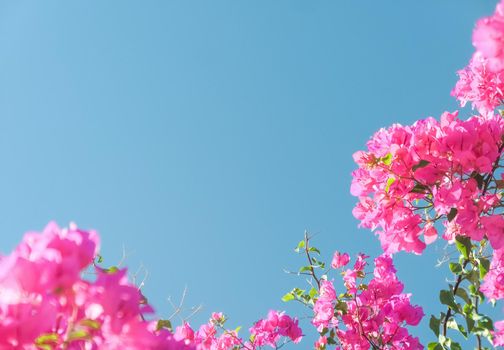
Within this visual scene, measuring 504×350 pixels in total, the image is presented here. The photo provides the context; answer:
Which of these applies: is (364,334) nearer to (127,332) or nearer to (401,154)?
(401,154)

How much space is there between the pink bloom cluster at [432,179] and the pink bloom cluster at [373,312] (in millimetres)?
1312

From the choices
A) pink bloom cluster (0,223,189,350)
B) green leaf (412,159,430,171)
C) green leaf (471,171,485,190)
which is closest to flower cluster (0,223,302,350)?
pink bloom cluster (0,223,189,350)

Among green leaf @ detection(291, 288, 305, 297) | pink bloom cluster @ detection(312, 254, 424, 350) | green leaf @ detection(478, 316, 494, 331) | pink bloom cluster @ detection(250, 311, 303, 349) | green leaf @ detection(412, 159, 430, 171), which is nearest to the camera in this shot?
green leaf @ detection(412, 159, 430, 171)

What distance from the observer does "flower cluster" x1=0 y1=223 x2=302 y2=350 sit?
1232 mm

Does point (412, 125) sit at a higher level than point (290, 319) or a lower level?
lower

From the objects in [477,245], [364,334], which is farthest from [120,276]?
[364,334]

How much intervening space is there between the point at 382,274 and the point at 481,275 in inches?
48.3

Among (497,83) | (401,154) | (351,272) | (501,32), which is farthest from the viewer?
(351,272)

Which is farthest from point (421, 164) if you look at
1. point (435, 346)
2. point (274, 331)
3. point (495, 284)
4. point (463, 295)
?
point (274, 331)

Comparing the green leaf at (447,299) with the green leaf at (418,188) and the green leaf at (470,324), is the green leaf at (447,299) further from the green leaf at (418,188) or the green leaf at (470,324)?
the green leaf at (418,188)

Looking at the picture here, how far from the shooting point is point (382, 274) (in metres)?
4.04

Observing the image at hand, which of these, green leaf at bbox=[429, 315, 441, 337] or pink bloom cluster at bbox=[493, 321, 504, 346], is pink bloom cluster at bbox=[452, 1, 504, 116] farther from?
pink bloom cluster at bbox=[493, 321, 504, 346]

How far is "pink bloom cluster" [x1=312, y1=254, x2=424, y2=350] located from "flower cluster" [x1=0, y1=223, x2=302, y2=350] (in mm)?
2743

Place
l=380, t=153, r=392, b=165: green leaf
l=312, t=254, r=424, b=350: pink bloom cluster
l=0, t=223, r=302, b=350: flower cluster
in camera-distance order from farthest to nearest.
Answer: l=312, t=254, r=424, b=350: pink bloom cluster, l=380, t=153, r=392, b=165: green leaf, l=0, t=223, r=302, b=350: flower cluster
